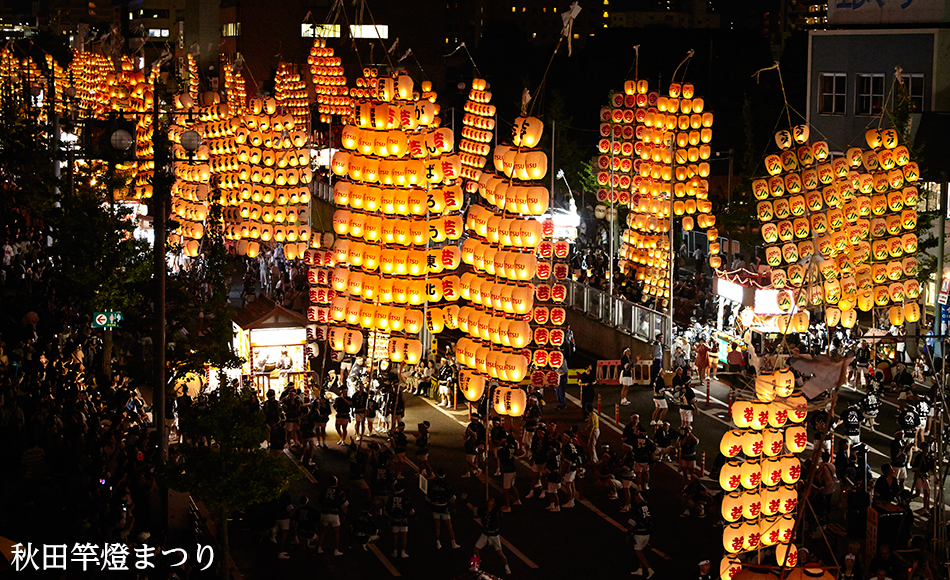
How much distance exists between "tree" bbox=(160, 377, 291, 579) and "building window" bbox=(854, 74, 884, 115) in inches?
1210

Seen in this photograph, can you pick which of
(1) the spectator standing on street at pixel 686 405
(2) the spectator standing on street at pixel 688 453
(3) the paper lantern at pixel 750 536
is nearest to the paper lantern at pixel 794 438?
(3) the paper lantern at pixel 750 536

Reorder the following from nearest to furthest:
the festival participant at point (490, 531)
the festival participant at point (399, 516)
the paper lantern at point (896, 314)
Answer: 1. the festival participant at point (490, 531)
2. the festival participant at point (399, 516)
3. the paper lantern at point (896, 314)

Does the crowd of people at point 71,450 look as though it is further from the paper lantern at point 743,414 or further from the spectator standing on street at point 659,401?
the spectator standing on street at point 659,401

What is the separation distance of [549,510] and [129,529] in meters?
8.46

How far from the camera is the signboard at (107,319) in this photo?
2444cm

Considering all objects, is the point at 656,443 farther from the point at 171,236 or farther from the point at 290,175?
the point at 171,236

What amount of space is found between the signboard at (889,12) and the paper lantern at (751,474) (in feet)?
92.8

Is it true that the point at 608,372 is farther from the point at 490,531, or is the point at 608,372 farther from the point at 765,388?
the point at 765,388

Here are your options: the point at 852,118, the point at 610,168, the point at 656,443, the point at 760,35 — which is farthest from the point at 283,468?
the point at 760,35

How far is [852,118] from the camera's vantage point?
42.3m

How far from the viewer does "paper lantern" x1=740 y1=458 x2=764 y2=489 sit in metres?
18.1

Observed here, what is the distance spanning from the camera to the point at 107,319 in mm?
24547

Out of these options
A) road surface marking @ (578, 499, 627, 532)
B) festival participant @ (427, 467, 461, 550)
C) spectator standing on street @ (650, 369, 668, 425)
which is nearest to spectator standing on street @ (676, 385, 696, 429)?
spectator standing on street @ (650, 369, 668, 425)

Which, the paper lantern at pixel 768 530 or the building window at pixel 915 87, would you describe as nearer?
the paper lantern at pixel 768 530
